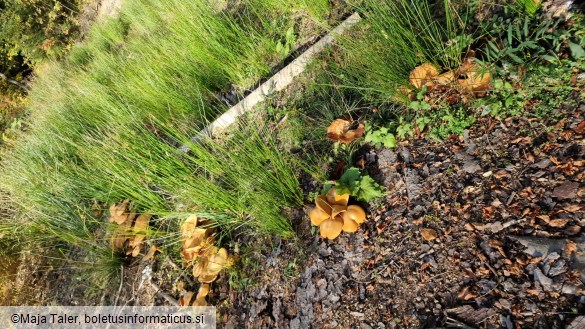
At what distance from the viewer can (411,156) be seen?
1756 mm

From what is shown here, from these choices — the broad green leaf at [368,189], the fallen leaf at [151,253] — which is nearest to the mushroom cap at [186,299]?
the fallen leaf at [151,253]

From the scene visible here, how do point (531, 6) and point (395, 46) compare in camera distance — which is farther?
point (395, 46)

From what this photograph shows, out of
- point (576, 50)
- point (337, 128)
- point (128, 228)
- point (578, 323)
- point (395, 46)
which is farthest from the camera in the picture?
point (128, 228)

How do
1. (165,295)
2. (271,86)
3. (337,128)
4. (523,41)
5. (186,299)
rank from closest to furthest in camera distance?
(523,41)
(337,128)
(186,299)
(165,295)
(271,86)

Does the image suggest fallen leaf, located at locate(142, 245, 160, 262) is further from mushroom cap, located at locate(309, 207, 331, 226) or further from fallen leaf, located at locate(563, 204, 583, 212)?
fallen leaf, located at locate(563, 204, 583, 212)

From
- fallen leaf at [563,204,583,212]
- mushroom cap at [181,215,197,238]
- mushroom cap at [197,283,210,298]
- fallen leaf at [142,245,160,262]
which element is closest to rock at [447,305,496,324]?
fallen leaf at [563,204,583,212]

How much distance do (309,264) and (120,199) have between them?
1.66 metres

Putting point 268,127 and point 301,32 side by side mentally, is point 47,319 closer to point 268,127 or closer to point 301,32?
point 268,127

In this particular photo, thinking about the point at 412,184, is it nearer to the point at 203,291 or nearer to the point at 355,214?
the point at 355,214

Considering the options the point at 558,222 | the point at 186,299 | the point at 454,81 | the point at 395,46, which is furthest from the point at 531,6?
the point at 186,299

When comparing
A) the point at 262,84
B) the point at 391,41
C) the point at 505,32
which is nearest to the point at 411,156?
the point at 391,41

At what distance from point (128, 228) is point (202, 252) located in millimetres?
649

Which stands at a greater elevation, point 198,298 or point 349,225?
point 349,225

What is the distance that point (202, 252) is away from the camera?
2.15 metres
